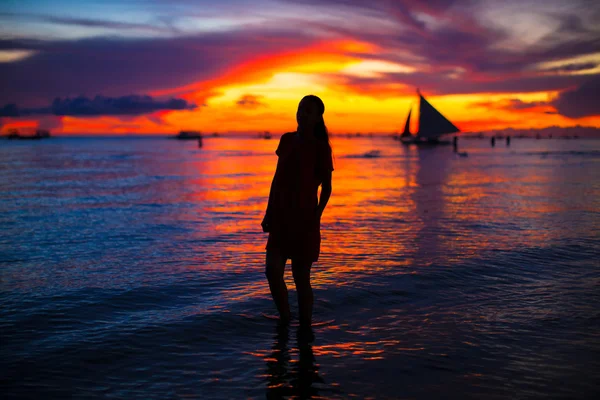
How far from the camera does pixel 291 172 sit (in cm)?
496

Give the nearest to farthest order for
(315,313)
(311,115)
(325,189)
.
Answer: (311,115) < (325,189) < (315,313)

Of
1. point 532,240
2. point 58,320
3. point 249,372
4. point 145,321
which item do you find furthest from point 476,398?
point 532,240

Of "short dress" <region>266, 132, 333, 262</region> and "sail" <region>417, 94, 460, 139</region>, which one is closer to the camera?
"short dress" <region>266, 132, 333, 262</region>

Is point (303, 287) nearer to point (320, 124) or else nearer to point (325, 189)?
point (325, 189)

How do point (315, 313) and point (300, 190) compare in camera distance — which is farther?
point (315, 313)

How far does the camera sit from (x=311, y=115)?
490 centimetres

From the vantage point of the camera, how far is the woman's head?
4891 mm

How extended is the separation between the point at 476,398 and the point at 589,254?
6428mm

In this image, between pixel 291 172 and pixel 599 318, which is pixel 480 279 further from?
pixel 291 172

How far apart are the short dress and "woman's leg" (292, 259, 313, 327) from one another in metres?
0.13

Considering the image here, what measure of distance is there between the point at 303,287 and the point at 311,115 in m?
1.71

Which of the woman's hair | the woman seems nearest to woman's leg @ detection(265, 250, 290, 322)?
the woman

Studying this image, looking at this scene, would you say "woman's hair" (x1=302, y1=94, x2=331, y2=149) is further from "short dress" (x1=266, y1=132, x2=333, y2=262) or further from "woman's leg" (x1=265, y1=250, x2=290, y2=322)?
"woman's leg" (x1=265, y1=250, x2=290, y2=322)

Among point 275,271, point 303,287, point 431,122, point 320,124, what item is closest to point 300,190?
point 320,124
